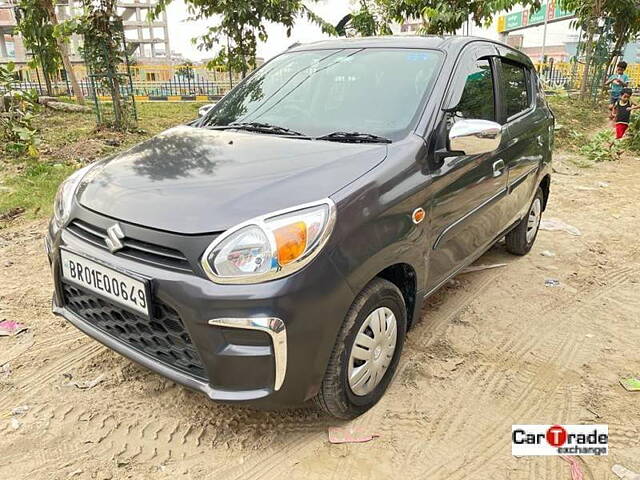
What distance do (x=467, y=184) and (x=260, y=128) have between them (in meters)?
1.17

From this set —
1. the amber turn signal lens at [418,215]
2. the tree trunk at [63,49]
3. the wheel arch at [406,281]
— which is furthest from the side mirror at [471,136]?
the tree trunk at [63,49]

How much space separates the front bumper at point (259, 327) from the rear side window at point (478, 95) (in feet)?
4.71

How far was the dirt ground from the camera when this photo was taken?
→ 2.15 metres

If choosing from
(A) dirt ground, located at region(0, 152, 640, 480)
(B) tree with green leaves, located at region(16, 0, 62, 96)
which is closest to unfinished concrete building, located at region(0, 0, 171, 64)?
(B) tree with green leaves, located at region(16, 0, 62, 96)

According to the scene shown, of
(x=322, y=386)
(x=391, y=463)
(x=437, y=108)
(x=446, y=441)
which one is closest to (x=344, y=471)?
(x=391, y=463)

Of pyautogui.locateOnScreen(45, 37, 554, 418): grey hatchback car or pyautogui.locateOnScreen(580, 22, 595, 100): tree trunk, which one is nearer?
pyautogui.locateOnScreen(45, 37, 554, 418): grey hatchback car

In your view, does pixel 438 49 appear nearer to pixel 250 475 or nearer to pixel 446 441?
pixel 446 441

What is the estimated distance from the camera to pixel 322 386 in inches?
84.1

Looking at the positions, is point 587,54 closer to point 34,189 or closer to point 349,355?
point 34,189

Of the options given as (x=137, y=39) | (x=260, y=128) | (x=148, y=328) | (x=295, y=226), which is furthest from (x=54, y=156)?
(x=137, y=39)

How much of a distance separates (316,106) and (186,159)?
833 millimetres

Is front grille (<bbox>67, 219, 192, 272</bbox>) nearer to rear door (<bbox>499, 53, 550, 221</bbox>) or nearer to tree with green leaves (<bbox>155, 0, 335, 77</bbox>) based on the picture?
rear door (<bbox>499, 53, 550, 221</bbox>)

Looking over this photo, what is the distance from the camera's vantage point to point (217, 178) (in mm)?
2164

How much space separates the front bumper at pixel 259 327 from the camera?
1.79 metres
